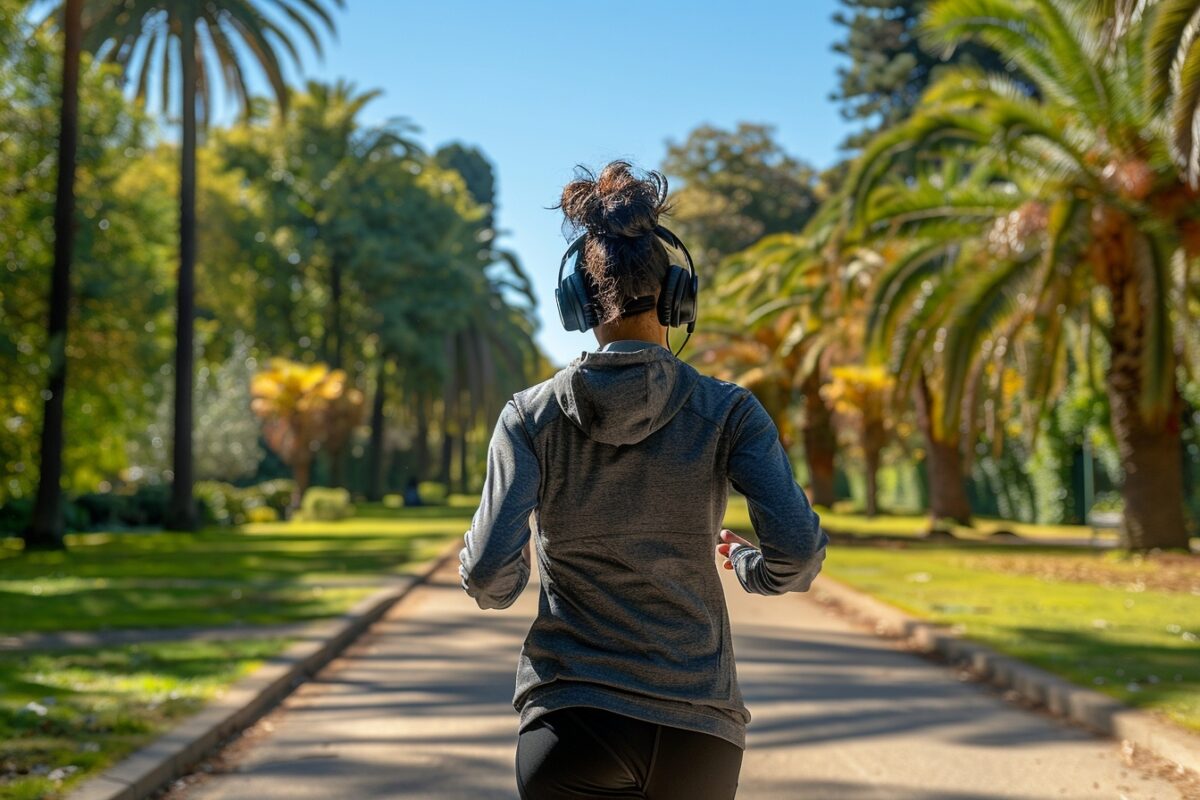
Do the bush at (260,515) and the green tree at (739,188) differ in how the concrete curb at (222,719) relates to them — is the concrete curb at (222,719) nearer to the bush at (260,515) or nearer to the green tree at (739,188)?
the bush at (260,515)

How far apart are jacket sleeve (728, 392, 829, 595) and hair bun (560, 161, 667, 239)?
1.29 ft

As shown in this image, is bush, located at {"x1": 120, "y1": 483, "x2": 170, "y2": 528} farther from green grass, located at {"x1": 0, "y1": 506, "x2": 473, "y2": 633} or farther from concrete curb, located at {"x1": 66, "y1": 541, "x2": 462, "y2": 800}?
concrete curb, located at {"x1": 66, "y1": 541, "x2": 462, "y2": 800}

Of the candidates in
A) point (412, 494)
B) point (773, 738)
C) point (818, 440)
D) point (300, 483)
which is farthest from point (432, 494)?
point (773, 738)

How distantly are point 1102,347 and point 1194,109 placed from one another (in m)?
17.9

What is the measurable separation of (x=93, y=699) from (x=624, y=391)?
6678mm

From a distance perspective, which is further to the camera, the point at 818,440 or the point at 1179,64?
the point at 818,440

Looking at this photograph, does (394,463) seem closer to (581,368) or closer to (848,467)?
(848,467)

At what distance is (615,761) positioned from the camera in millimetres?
2408

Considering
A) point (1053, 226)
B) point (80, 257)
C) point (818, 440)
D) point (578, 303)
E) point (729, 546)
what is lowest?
point (729, 546)

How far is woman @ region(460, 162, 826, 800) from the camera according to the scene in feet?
8.02

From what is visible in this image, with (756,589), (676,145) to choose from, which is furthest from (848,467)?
(756,589)

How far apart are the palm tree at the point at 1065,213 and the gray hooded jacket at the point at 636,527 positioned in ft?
51.0

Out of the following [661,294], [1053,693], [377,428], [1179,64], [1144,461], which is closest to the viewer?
[661,294]

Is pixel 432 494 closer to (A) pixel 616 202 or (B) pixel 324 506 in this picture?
(B) pixel 324 506
